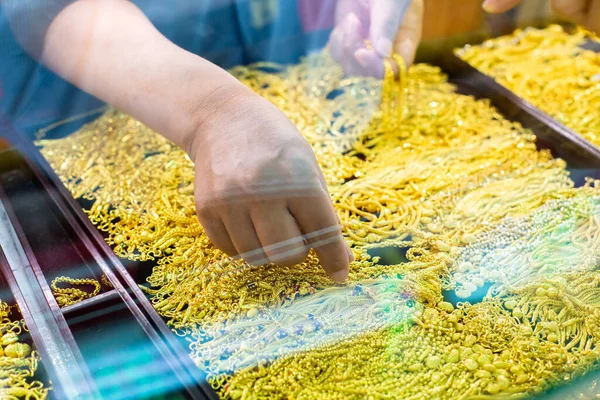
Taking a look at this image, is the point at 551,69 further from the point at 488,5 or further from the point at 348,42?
the point at 348,42

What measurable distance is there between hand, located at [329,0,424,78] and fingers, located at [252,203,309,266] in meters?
0.61

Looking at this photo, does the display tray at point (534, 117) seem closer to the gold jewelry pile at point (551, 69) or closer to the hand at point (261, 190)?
the gold jewelry pile at point (551, 69)

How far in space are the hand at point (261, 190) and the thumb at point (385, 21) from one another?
1.54ft

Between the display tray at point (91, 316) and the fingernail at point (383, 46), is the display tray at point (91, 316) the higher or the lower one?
the lower one

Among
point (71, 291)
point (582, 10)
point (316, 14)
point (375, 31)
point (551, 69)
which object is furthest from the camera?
point (551, 69)

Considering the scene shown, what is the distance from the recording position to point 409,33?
1.44 m

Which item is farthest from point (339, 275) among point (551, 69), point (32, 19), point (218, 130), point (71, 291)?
point (551, 69)

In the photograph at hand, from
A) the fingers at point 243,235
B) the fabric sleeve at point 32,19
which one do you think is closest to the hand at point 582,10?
→ the fingers at point 243,235

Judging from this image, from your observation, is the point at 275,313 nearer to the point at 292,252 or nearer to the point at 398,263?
the point at 292,252

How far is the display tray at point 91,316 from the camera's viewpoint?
2.75ft

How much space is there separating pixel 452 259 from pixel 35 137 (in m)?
0.94

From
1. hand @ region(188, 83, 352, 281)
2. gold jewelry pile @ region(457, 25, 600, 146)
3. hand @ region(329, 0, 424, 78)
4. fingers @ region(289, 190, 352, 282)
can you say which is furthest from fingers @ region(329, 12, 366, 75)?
fingers @ region(289, 190, 352, 282)

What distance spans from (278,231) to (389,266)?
246mm

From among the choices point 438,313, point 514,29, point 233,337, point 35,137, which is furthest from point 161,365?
point 514,29
